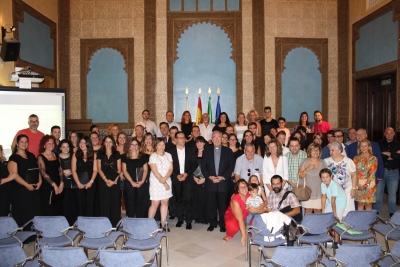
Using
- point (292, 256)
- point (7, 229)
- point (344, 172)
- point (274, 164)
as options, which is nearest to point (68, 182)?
point (7, 229)

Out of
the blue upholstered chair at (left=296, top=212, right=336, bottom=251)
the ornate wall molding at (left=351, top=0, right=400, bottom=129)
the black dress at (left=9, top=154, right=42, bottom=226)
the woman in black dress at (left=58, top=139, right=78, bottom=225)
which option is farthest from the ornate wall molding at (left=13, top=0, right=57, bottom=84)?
the ornate wall molding at (left=351, top=0, right=400, bottom=129)

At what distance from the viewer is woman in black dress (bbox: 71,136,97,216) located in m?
6.06

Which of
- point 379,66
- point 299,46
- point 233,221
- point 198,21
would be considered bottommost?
point 233,221

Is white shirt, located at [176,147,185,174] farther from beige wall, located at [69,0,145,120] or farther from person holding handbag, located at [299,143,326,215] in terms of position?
beige wall, located at [69,0,145,120]

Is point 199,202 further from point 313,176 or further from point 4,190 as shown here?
point 4,190

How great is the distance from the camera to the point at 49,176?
5883 millimetres

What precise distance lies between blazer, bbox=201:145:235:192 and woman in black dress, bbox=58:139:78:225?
85.7 inches

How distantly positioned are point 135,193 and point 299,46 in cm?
739

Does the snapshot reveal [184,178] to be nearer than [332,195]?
No

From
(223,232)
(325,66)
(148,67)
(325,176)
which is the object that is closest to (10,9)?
(148,67)

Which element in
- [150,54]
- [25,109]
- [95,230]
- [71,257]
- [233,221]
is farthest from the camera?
[150,54]

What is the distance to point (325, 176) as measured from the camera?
17.2 ft

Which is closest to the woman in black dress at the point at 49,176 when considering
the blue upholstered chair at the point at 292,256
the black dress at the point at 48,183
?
the black dress at the point at 48,183

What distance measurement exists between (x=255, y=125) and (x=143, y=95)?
4789 millimetres
